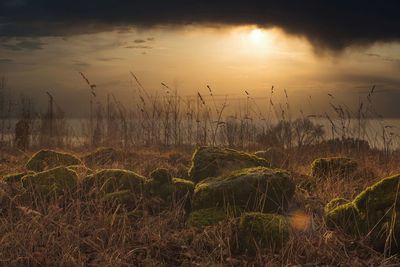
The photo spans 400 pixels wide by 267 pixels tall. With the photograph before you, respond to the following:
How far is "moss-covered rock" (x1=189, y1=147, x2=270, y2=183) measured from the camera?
7.79 meters

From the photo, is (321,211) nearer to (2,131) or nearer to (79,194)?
(79,194)

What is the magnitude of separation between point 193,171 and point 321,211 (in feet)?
6.83

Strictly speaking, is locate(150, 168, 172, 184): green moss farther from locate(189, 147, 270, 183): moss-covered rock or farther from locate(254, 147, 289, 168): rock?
locate(254, 147, 289, 168): rock

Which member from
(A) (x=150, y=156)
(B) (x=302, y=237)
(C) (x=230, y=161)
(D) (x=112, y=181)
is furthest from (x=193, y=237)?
(A) (x=150, y=156)

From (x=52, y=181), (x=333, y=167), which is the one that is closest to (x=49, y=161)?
(x=52, y=181)

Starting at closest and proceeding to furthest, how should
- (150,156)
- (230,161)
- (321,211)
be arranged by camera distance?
(321,211) < (230,161) < (150,156)

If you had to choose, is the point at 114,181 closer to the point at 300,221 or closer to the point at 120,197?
the point at 120,197

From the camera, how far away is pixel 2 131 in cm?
1709

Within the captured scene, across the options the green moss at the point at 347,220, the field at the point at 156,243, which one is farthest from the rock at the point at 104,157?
the green moss at the point at 347,220

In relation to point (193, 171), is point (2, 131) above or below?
below

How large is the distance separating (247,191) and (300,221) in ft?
2.33

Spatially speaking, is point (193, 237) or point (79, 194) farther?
point (79, 194)

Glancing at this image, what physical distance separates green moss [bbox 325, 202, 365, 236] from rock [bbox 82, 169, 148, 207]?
7.80 feet

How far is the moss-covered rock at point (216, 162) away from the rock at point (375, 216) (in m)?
2.16
